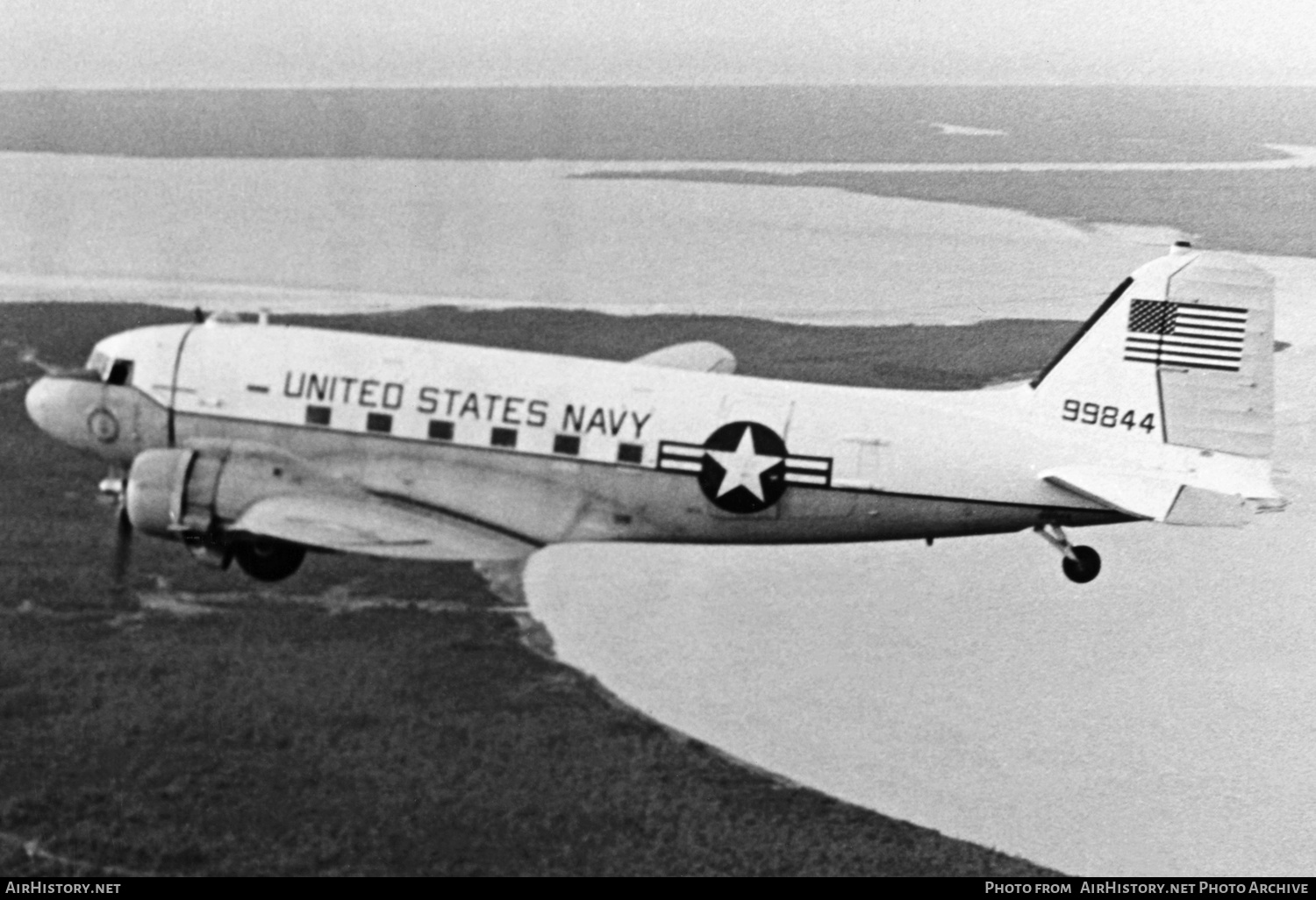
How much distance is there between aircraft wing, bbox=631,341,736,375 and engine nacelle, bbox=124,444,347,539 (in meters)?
5.60

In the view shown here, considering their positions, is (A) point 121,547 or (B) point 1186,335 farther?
(A) point 121,547

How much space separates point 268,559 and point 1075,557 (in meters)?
8.87

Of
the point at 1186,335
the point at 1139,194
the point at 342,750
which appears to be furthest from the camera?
the point at 1139,194

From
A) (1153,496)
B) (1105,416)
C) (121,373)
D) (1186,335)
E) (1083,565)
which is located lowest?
(1083,565)

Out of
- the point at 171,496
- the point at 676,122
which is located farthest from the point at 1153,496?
the point at 676,122

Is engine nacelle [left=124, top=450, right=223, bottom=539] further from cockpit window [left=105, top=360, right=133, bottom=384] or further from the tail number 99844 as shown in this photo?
the tail number 99844

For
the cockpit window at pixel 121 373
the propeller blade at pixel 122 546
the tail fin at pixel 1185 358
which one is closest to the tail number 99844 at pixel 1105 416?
the tail fin at pixel 1185 358

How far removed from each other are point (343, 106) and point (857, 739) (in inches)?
→ 660

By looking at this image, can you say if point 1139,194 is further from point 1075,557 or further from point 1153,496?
point 1153,496

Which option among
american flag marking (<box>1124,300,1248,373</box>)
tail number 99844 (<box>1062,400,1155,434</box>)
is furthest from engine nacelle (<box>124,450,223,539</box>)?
american flag marking (<box>1124,300,1248,373</box>)

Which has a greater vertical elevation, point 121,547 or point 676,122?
point 676,122

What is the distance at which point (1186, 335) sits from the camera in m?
16.2

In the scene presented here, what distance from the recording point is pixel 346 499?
55.4ft

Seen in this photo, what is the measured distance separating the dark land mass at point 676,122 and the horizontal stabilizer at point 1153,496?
32.5 ft
